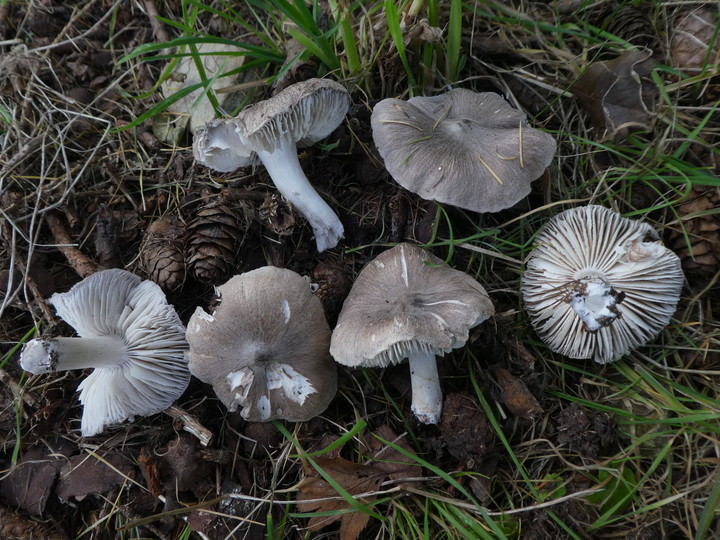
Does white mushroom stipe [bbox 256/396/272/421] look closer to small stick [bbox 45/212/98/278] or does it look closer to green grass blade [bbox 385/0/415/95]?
small stick [bbox 45/212/98/278]

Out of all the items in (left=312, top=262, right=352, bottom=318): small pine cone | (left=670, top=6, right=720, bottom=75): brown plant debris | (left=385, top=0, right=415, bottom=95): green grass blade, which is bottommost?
(left=312, top=262, right=352, bottom=318): small pine cone

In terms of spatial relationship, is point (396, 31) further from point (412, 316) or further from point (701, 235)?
point (701, 235)

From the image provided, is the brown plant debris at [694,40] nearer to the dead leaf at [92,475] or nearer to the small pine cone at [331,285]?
the small pine cone at [331,285]

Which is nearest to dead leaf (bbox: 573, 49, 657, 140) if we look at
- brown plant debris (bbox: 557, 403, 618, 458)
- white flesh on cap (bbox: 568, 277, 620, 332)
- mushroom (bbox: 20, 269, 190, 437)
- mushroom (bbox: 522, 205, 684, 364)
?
mushroom (bbox: 522, 205, 684, 364)

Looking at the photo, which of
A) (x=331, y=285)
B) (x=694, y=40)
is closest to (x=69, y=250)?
(x=331, y=285)

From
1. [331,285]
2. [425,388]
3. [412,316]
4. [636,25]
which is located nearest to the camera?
[412,316]

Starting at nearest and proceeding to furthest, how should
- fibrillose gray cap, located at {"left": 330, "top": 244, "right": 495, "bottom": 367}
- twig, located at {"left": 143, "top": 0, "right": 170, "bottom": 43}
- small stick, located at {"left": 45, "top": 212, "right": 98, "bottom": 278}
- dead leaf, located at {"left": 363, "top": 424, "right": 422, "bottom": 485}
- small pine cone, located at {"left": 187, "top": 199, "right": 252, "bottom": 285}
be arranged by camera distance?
1. fibrillose gray cap, located at {"left": 330, "top": 244, "right": 495, "bottom": 367}
2. dead leaf, located at {"left": 363, "top": 424, "right": 422, "bottom": 485}
3. small pine cone, located at {"left": 187, "top": 199, "right": 252, "bottom": 285}
4. small stick, located at {"left": 45, "top": 212, "right": 98, "bottom": 278}
5. twig, located at {"left": 143, "top": 0, "right": 170, "bottom": 43}

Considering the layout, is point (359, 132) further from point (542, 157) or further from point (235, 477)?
point (235, 477)

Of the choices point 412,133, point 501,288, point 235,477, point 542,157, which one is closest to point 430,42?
point 412,133
